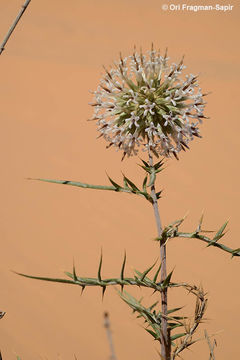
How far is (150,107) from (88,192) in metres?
5.28

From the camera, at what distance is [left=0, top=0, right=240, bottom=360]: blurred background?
468cm

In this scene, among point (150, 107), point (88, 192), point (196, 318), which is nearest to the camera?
point (196, 318)

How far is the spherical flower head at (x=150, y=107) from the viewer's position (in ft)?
4.32

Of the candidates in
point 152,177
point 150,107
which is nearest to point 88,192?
point 150,107

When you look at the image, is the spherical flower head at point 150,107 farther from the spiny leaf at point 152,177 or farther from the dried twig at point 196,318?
the dried twig at point 196,318

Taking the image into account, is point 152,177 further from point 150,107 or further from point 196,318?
point 196,318

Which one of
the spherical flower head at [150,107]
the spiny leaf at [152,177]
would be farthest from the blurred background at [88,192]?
the spiny leaf at [152,177]

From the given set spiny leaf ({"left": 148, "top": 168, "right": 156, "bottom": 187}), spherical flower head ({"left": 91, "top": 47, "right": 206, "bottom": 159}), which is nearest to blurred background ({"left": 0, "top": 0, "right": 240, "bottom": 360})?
spherical flower head ({"left": 91, "top": 47, "right": 206, "bottom": 159})

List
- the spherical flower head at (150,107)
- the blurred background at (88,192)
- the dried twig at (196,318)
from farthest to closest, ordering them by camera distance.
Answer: the blurred background at (88,192) < the spherical flower head at (150,107) < the dried twig at (196,318)

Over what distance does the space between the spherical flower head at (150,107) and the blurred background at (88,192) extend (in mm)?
1949

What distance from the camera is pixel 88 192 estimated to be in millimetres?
6531

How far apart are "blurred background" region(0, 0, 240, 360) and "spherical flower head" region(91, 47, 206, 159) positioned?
195cm

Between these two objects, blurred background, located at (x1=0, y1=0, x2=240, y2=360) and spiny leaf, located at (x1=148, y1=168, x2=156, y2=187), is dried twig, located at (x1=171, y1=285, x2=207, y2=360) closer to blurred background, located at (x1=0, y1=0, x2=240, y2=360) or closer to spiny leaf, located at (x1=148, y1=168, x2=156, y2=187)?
spiny leaf, located at (x1=148, y1=168, x2=156, y2=187)

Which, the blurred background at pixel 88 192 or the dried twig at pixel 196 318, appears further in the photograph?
the blurred background at pixel 88 192
